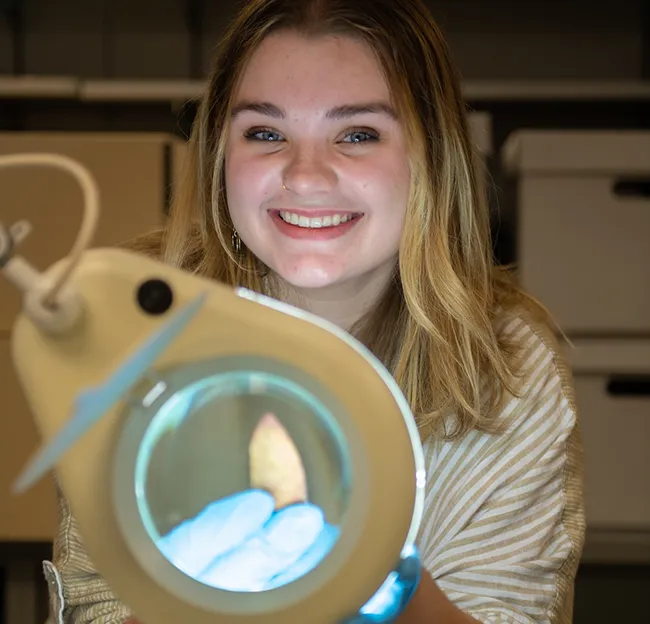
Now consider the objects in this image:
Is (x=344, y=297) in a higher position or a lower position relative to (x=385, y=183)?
lower

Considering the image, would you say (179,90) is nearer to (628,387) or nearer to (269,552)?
(628,387)

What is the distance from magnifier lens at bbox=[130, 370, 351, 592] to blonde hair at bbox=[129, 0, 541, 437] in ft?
1.26

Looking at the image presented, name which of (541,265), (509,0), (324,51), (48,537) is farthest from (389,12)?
(509,0)

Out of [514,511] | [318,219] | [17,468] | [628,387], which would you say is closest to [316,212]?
[318,219]

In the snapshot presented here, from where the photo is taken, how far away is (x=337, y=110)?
649mm

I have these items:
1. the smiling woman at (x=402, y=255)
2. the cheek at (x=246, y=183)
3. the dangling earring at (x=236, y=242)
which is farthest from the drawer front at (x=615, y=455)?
the cheek at (x=246, y=183)

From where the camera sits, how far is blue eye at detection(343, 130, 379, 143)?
2.18 feet

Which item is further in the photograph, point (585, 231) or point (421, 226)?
point (585, 231)

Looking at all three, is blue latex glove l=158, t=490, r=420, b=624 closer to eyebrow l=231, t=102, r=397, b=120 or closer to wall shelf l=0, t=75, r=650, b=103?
eyebrow l=231, t=102, r=397, b=120

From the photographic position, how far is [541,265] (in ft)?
4.55

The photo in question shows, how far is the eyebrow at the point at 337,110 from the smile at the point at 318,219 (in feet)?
0.21

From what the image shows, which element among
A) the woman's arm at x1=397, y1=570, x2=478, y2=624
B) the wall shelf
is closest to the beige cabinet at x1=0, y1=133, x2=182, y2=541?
the wall shelf

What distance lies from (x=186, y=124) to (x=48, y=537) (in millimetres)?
666

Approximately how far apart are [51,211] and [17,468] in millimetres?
350
